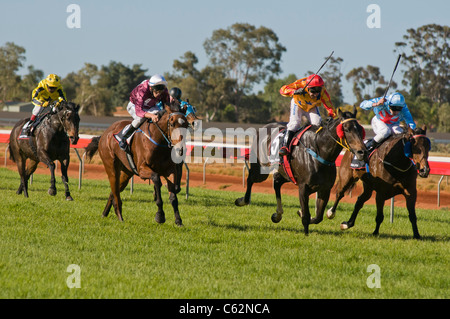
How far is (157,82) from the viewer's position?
28.5ft

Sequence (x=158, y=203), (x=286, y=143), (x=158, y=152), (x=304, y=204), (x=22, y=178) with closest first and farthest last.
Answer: (x=304, y=204) → (x=158, y=203) → (x=158, y=152) → (x=286, y=143) → (x=22, y=178)

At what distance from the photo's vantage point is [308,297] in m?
5.05

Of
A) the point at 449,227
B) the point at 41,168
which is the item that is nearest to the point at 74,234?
the point at 449,227

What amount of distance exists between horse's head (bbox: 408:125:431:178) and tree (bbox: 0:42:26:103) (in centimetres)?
7002

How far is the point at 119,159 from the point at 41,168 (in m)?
13.0

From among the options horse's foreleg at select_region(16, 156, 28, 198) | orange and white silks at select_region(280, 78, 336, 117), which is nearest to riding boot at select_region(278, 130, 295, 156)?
orange and white silks at select_region(280, 78, 336, 117)

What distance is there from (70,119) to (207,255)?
548 centimetres

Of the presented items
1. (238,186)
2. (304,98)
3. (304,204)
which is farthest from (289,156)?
(238,186)

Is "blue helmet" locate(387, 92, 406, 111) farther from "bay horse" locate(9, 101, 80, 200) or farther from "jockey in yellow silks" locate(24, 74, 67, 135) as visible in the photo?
"jockey in yellow silks" locate(24, 74, 67, 135)

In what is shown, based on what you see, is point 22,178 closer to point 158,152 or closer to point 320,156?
point 158,152

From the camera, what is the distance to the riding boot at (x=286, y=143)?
28.1 feet

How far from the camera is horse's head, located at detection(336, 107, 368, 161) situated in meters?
7.36

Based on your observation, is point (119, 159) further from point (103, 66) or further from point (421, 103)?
point (103, 66)

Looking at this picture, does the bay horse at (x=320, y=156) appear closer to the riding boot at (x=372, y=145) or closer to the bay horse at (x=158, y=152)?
the riding boot at (x=372, y=145)
